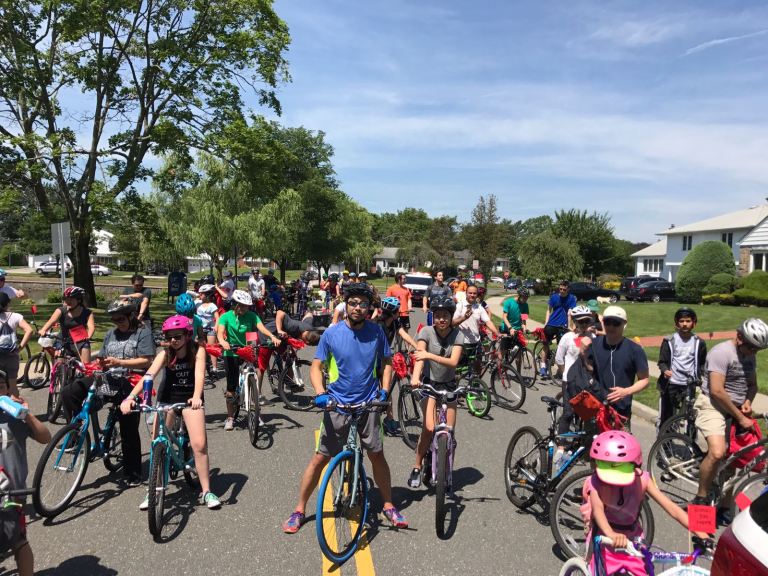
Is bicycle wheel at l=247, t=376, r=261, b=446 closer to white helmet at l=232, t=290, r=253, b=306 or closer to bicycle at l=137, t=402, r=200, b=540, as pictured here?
white helmet at l=232, t=290, r=253, b=306

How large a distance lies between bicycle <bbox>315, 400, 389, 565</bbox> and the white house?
42.5 metres

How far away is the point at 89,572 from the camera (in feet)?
12.6

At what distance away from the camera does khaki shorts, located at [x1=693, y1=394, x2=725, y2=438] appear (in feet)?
16.1

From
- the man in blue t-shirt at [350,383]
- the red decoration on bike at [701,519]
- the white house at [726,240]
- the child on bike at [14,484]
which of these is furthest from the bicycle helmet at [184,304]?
the white house at [726,240]

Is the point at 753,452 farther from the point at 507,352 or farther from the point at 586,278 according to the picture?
the point at 586,278

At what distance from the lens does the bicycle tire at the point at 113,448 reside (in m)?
Answer: 5.52

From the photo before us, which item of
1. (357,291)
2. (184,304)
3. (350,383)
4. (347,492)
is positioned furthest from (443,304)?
(184,304)

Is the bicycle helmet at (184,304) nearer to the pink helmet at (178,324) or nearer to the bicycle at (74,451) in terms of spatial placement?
the bicycle at (74,451)

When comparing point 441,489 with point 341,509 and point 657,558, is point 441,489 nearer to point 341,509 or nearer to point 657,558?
point 341,509

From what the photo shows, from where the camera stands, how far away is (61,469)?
15.9 feet

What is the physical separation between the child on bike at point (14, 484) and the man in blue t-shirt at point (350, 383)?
1.91 m

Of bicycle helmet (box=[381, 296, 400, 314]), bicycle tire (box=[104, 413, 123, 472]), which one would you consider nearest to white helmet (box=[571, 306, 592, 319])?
bicycle helmet (box=[381, 296, 400, 314])

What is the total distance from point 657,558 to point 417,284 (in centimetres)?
3013

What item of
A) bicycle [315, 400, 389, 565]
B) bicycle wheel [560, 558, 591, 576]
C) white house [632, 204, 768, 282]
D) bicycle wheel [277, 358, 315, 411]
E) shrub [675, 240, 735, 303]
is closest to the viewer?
bicycle wheel [560, 558, 591, 576]
